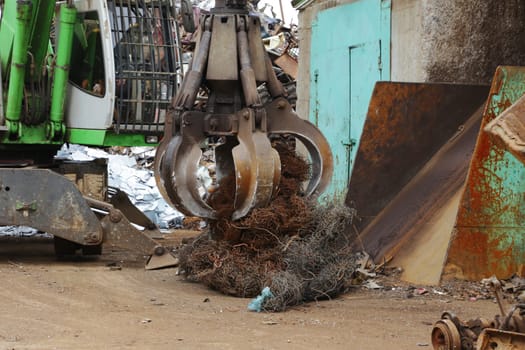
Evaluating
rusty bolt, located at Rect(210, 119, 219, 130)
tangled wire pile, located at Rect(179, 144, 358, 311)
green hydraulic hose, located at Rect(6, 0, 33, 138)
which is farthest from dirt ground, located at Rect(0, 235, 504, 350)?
green hydraulic hose, located at Rect(6, 0, 33, 138)

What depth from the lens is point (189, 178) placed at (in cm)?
743

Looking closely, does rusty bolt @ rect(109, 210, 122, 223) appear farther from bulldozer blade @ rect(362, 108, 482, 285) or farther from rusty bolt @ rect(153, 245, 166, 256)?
bulldozer blade @ rect(362, 108, 482, 285)

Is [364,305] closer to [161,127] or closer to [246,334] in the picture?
[246,334]

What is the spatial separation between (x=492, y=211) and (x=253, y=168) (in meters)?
2.03

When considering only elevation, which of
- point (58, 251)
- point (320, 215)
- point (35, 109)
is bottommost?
point (58, 251)

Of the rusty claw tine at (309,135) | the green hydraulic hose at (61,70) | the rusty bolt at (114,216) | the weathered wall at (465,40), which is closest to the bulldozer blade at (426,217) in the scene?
the rusty claw tine at (309,135)

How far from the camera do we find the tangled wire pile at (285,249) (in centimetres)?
756

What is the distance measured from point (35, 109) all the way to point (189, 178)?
12.9 feet

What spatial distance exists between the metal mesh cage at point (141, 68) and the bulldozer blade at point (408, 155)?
273 centimetres

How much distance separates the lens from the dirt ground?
19.5ft

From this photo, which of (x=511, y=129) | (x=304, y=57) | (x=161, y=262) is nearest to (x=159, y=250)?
(x=161, y=262)

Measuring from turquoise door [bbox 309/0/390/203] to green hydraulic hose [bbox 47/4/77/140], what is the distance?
3.17m

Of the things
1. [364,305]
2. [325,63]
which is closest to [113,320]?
[364,305]

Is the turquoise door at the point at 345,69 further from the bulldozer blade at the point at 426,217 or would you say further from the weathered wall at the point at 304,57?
the bulldozer blade at the point at 426,217
